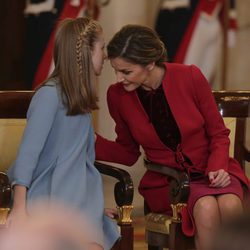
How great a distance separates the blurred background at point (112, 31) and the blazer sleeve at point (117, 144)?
9.56ft

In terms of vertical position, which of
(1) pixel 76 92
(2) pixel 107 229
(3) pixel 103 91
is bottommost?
(3) pixel 103 91

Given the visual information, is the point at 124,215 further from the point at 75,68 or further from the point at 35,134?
the point at 75,68

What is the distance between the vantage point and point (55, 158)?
307cm

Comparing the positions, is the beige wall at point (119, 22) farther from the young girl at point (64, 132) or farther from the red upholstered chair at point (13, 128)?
the young girl at point (64, 132)

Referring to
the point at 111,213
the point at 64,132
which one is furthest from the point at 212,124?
the point at 64,132

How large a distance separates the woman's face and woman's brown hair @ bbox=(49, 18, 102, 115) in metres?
0.25

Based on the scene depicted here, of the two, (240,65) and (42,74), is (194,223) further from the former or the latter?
(240,65)

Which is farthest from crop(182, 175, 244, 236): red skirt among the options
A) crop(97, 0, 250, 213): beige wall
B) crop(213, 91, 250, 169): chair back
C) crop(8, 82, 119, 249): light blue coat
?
crop(97, 0, 250, 213): beige wall

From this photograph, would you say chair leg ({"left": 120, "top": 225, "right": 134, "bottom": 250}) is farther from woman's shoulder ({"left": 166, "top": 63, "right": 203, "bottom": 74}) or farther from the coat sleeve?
woman's shoulder ({"left": 166, "top": 63, "right": 203, "bottom": 74})

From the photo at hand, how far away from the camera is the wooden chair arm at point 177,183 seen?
3271 mm

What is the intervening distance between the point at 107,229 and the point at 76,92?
1.98ft

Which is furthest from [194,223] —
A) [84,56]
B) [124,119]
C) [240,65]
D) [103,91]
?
[240,65]

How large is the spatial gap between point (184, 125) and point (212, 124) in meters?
0.13

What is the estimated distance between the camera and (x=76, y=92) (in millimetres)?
3029
